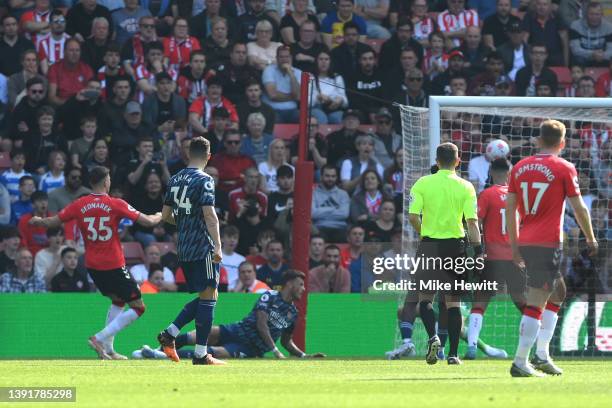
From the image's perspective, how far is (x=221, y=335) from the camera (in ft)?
49.9

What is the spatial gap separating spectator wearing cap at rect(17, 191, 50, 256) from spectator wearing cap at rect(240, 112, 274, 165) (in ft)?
10.2

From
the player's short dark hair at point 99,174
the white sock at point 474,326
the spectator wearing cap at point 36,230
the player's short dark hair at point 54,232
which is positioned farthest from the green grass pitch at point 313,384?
the spectator wearing cap at point 36,230

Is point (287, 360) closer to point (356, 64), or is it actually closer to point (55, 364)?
point (55, 364)

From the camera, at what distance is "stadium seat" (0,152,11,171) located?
1938 centimetres

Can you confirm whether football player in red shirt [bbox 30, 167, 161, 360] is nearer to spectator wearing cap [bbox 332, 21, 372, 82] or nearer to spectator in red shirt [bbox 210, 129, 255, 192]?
spectator in red shirt [bbox 210, 129, 255, 192]

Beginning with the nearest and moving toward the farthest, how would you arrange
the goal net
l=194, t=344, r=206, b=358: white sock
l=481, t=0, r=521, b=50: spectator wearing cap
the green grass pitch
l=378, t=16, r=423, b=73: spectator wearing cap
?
the green grass pitch → l=194, t=344, r=206, b=358: white sock → the goal net → l=378, t=16, r=423, b=73: spectator wearing cap → l=481, t=0, r=521, b=50: spectator wearing cap

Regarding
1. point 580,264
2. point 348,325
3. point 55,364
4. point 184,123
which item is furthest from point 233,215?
point 55,364

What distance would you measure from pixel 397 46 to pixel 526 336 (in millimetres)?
11456

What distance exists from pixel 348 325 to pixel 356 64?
231 inches

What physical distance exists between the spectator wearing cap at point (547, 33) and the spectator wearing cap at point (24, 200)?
8.54 metres

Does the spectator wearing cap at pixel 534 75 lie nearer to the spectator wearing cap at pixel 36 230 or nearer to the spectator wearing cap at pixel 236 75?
the spectator wearing cap at pixel 236 75

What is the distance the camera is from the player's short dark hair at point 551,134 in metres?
10.6

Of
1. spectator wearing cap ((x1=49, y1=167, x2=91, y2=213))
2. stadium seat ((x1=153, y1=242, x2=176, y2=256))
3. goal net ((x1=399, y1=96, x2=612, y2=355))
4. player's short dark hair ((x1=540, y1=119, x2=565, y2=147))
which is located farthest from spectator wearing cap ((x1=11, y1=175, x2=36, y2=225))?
player's short dark hair ((x1=540, y1=119, x2=565, y2=147))

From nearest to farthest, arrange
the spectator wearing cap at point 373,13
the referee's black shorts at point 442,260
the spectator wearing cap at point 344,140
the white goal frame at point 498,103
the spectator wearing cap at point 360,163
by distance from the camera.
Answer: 1. the referee's black shorts at point 442,260
2. the white goal frame at point 498,103
3. the spectator wearing cap at point 360,163
4. the spectator wearing cap at point 344,140
5. the spectator wearing cap at point 373,13
